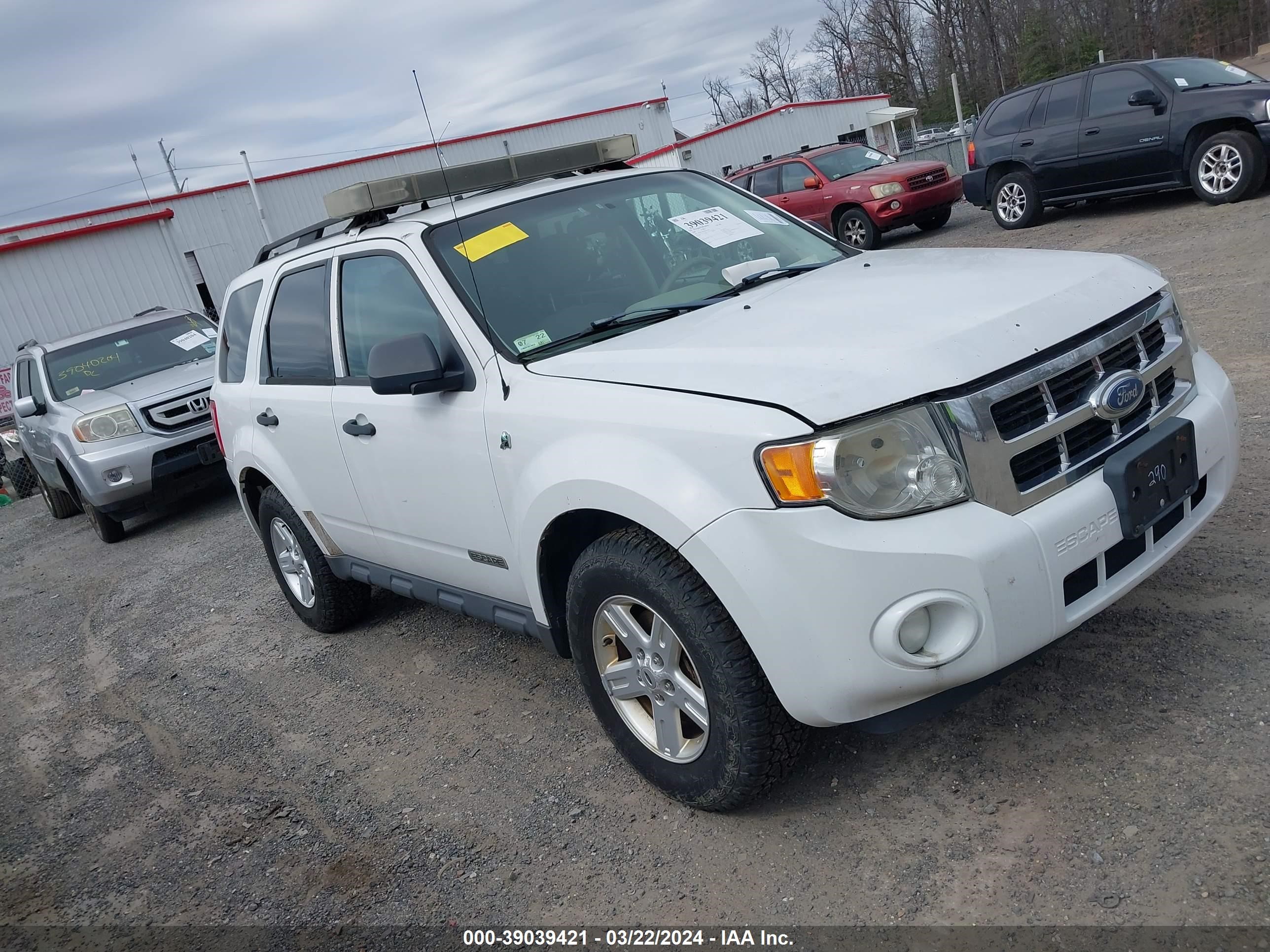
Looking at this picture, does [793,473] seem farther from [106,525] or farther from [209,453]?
[106,525]

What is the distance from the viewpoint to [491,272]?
3490 millimetres

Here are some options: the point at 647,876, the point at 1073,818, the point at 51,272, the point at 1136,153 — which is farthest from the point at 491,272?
the point at 51,272

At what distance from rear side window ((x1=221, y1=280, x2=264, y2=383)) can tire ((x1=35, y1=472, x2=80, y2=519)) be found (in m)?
6.74

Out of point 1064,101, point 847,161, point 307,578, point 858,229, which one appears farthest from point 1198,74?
point 307,578

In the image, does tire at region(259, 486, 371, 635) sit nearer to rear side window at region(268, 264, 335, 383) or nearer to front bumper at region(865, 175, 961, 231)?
rear side window at region(268, 264, 335, 383)

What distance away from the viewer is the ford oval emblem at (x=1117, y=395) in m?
2.62

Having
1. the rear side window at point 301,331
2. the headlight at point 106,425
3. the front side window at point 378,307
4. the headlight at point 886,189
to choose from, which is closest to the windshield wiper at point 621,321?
the front side window at point 378,307

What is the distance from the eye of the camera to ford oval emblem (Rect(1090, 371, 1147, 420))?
2625mm

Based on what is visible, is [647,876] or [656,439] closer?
[656,439]

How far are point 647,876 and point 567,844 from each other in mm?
332

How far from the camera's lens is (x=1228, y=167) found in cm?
1073

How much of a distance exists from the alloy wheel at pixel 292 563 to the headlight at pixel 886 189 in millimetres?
11253

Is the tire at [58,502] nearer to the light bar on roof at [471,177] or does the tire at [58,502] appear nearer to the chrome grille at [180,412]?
the chrome grille at [180,412]

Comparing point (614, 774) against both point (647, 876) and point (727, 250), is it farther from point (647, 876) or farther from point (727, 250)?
point (727, 250)
